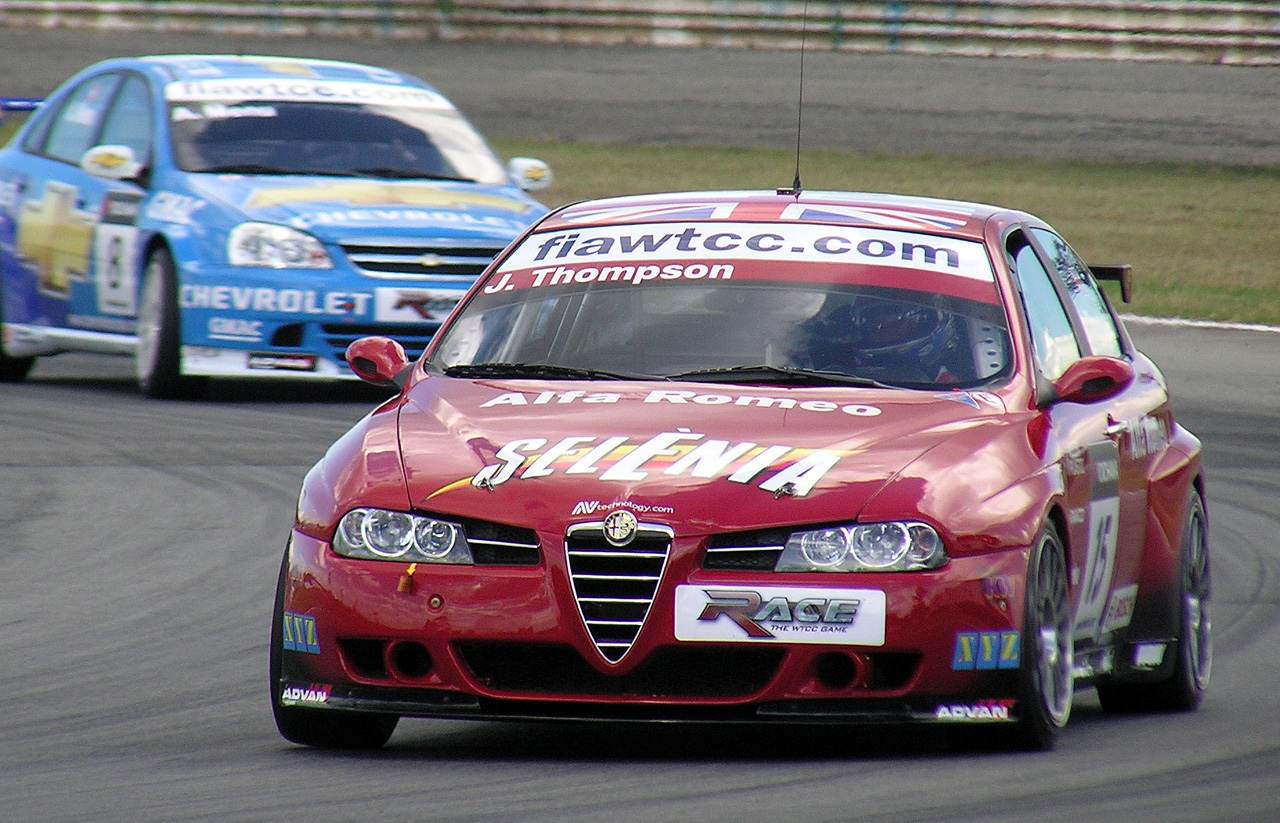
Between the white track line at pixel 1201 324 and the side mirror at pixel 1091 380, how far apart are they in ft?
33.2

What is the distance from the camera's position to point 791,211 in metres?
7.44

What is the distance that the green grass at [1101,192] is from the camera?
19.2 metres

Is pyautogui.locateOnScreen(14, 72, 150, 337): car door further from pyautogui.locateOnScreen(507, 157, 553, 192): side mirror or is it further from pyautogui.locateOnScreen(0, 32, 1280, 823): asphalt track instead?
pyautogui.locateOnScreen(507, 157, 553, 192): side mirror

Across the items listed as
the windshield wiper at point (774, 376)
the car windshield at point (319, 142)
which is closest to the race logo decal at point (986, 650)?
the windshield wiper at point (774, 376)

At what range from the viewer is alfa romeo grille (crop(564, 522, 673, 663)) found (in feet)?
19.3

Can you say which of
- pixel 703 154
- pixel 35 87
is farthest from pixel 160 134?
pixel 35 87

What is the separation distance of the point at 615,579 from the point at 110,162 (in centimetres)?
852

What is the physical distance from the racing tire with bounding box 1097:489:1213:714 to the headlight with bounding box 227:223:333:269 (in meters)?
6.63

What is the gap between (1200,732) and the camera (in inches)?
266

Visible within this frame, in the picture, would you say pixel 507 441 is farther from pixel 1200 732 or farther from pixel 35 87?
pixel 35 87

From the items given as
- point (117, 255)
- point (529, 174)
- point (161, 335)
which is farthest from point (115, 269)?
point (529, 174)

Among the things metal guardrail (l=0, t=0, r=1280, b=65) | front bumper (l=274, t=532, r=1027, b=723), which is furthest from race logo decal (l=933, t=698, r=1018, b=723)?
metal guardrail (l=0, t=0, r=1280, b=65)

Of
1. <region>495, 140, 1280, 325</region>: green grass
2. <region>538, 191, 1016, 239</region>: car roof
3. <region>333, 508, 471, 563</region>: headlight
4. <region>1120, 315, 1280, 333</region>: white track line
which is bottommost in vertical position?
<region>495, 140, 1280, 325</region>: green grass

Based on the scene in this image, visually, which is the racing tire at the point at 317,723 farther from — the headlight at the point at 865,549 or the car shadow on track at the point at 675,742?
Result: the headlight at the point at 865,549
